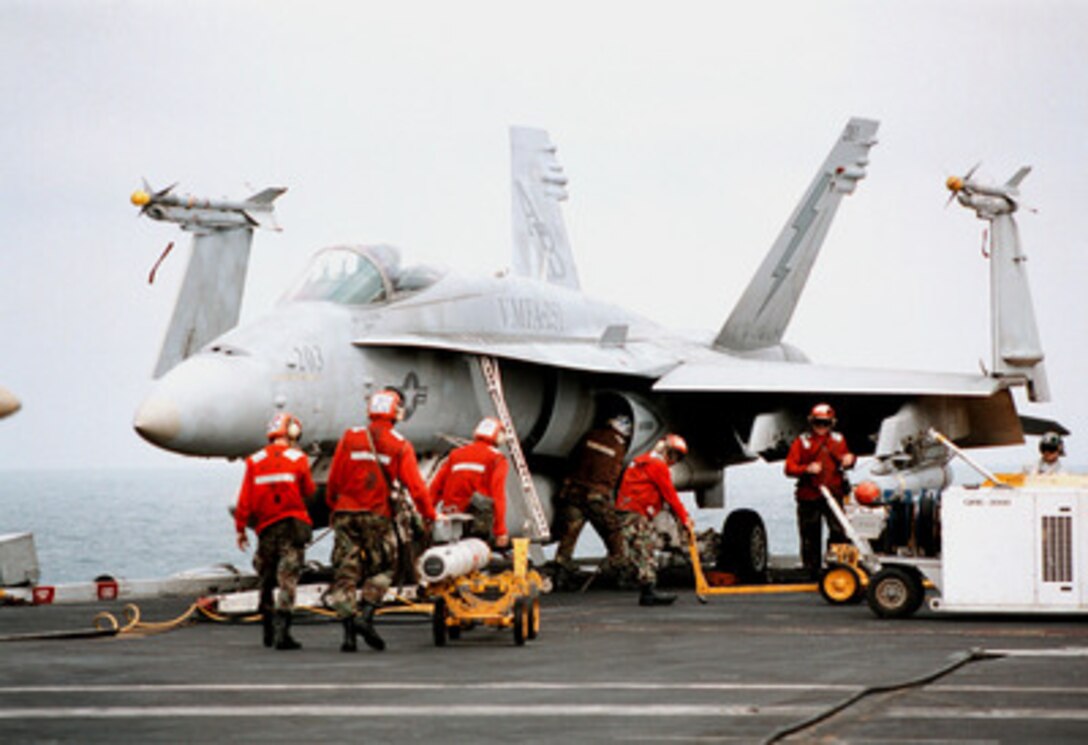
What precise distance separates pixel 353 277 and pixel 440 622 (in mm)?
6627

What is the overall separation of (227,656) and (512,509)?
303 inches

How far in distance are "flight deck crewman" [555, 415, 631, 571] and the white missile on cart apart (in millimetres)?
6987

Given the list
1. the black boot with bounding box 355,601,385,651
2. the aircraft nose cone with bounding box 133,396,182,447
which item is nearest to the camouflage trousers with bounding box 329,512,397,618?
the black boot with bounding box 355,601,385,651

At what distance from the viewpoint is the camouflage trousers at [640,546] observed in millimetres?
18953

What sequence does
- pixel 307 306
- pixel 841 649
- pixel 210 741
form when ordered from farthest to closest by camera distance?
pixel 307 306
pixel 841 649
pixel 210 741

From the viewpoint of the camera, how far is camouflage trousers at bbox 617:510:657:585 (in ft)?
62.2

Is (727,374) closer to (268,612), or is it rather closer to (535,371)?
(535,371)

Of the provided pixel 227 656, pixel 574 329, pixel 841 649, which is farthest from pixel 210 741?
pixel 574 329

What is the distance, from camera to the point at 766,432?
2408 cm

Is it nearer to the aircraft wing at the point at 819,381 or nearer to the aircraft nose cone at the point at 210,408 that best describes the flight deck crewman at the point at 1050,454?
the aircraft wing at the point at 819,381

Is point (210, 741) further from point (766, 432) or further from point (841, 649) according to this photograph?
point (766, 432)

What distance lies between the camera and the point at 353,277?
2005 centimetres

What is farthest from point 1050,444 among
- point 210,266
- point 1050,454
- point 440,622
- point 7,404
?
point 7,404

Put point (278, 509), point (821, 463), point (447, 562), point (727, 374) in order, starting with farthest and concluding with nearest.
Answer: point (727, 374), point (821, 463), point (278, 509), point (447, 562)
